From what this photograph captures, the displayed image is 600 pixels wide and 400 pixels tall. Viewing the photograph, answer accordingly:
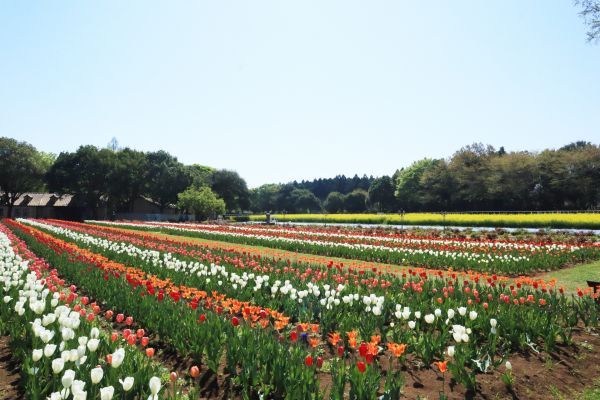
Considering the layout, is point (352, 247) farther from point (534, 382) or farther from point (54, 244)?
point (534, 382)

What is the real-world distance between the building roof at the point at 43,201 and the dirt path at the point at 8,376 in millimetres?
68416

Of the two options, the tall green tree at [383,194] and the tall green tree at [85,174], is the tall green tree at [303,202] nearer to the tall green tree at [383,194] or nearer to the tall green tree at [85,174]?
the tall green tree at [383,194]

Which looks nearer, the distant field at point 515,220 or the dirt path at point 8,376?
the dirt path at point 8,376

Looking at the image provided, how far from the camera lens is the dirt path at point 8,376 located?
169 inches

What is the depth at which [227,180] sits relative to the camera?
75312 millimetres

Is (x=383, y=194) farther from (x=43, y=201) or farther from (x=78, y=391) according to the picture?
(x=78, y=391)

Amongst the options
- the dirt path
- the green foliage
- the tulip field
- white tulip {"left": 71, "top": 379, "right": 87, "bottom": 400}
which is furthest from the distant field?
the green foliage

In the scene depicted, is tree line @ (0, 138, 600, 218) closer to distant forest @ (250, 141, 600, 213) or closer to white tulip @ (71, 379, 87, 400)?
distant forest @ (250, 141, 600, 213)

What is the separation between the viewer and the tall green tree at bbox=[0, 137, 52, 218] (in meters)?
57.8

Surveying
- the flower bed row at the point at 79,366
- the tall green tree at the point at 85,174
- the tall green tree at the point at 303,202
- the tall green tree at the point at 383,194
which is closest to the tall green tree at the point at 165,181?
the tall green tree at the point at 85,174

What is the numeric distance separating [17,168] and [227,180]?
3176cm

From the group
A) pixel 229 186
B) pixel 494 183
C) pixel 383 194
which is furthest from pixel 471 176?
pixel 229 186

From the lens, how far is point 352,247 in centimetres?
1688

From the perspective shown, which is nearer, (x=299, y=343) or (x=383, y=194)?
(x=299, y=343)
